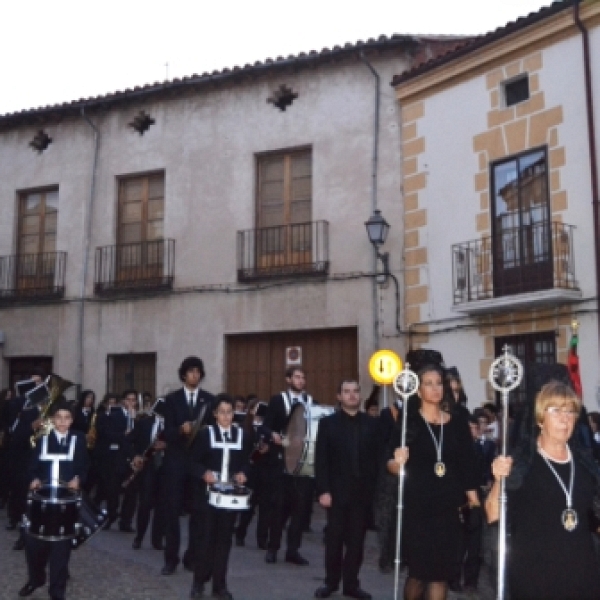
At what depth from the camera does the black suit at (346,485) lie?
24.9ft

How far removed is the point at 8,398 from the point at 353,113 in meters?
7.98

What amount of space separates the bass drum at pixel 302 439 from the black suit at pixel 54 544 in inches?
89.1

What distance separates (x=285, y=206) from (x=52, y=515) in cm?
1087

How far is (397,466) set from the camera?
584 cm

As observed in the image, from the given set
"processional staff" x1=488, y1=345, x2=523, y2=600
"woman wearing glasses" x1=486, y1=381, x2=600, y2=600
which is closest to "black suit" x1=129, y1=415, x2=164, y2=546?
"processional staff" x1=488, y1=345, x2=523, y2=600

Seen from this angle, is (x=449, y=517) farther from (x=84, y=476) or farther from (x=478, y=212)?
(x=478, y=212)

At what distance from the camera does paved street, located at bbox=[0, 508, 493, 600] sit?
7738 mm

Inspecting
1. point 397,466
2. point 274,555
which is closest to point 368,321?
point 274,555

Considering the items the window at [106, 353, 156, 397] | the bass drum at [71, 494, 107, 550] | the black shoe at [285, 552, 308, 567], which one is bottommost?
the black shoe at [285, 552, 308, 567]

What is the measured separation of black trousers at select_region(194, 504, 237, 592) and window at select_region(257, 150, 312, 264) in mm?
9496

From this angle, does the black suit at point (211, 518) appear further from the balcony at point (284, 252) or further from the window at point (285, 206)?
the window at point (285, 206)

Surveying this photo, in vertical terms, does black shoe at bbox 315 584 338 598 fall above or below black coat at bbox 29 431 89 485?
below

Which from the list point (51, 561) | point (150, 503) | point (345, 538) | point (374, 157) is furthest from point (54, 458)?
point (374, 157)

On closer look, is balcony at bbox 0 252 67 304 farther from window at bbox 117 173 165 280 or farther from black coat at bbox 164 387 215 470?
black coat at bbox 164 387 215 470
